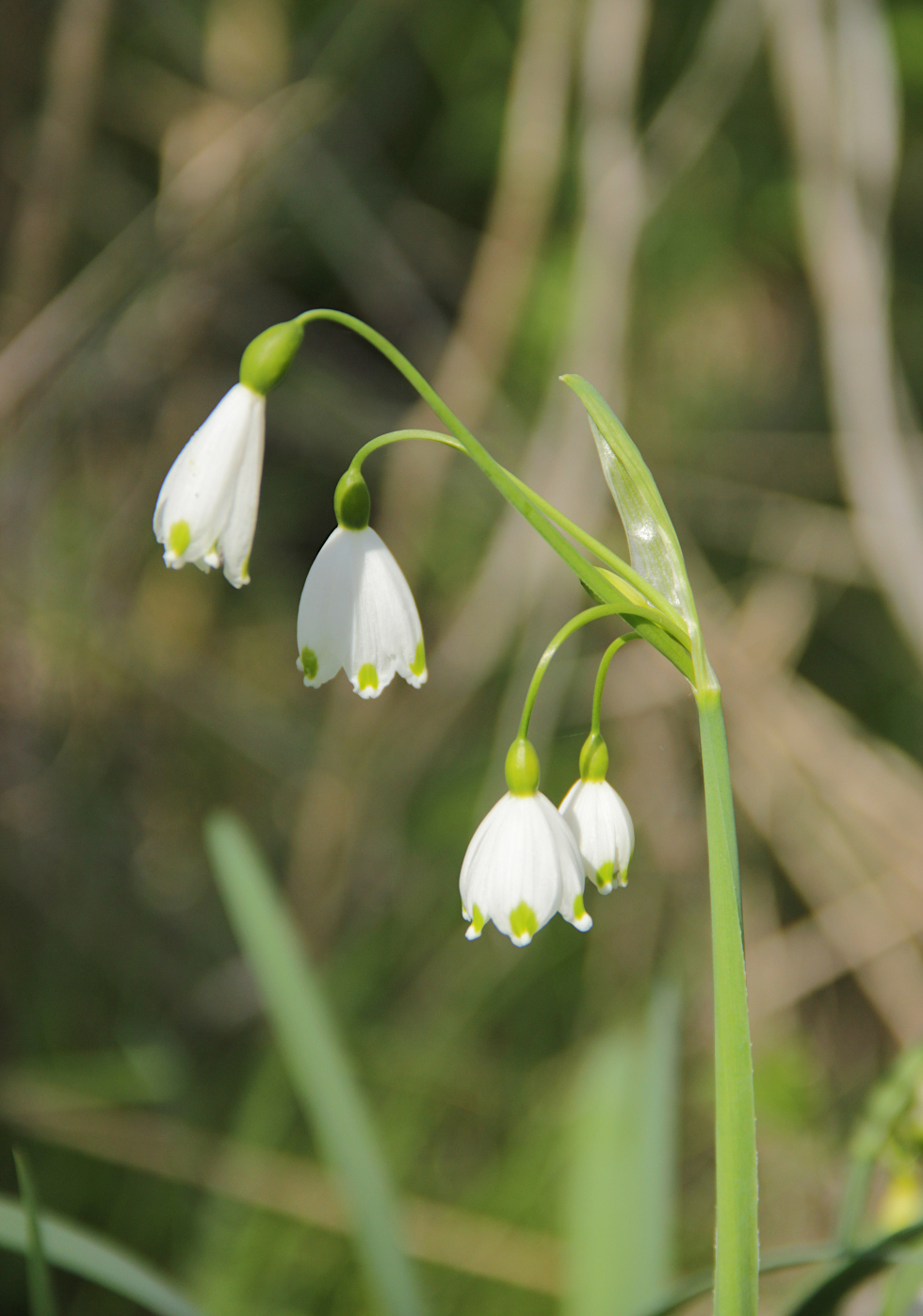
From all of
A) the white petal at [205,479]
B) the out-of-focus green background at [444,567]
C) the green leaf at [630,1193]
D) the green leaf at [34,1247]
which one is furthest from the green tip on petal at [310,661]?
the out-of-focus green background at [444,567]

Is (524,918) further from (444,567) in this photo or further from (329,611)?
(444,567)

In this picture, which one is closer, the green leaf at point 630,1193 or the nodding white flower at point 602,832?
the nodding white flower at point 602,832

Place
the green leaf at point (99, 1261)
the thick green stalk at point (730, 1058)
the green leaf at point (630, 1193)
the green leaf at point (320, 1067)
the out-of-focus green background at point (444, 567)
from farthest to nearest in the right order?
the out-of-focus green background at point (444, 567) → the green leaf at point (630, 1193) → the green leaf at point (320, 1067) → the green leaf at point (99, 1261) → the thick green stalk at point (730, 1058)

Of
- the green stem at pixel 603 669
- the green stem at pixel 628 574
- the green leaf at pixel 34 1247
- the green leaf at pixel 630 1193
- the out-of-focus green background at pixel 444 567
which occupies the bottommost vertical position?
the green leaf at pixel 34 1247

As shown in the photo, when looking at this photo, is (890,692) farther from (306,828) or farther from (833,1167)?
(306,828)

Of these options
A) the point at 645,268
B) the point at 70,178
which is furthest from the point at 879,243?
the point at 70,178

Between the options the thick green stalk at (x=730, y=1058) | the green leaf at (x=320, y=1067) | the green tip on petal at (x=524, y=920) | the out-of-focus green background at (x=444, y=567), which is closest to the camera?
the thick green stalk at (x=730, y=1058)

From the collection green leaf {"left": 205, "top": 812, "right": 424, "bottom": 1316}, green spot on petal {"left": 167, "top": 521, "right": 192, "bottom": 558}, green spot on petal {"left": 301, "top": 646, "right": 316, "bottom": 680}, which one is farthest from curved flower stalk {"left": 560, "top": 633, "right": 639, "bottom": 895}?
green leaf {"left": 205, "top": 812, "right": 424, "bottom": 1316}

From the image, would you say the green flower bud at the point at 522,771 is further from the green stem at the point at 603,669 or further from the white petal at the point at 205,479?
the white petal at the point at 205,479
